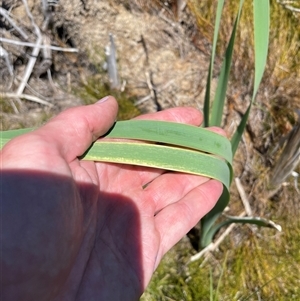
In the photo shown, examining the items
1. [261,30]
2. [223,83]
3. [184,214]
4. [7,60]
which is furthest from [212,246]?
[7,60]

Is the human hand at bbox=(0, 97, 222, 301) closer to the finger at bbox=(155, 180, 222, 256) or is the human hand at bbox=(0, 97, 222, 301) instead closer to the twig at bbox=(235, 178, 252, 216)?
the finger at bbox=(155, 180, 222, 256)

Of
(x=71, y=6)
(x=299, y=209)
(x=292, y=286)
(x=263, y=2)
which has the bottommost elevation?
(x=292, y=286)

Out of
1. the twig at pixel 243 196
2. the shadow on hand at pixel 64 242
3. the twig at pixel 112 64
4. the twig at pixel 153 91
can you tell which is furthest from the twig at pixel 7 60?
the twig at pixel 243 196

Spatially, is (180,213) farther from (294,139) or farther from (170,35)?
(170,35)

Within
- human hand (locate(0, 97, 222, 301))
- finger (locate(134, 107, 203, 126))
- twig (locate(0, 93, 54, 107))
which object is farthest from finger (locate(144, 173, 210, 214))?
twig (locate(0, 93, 54, 107))

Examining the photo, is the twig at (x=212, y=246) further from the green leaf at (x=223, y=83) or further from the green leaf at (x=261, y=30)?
the green leaf at (x=261, y=30)

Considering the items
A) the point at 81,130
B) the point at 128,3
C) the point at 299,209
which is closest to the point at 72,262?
the point at 81,130
